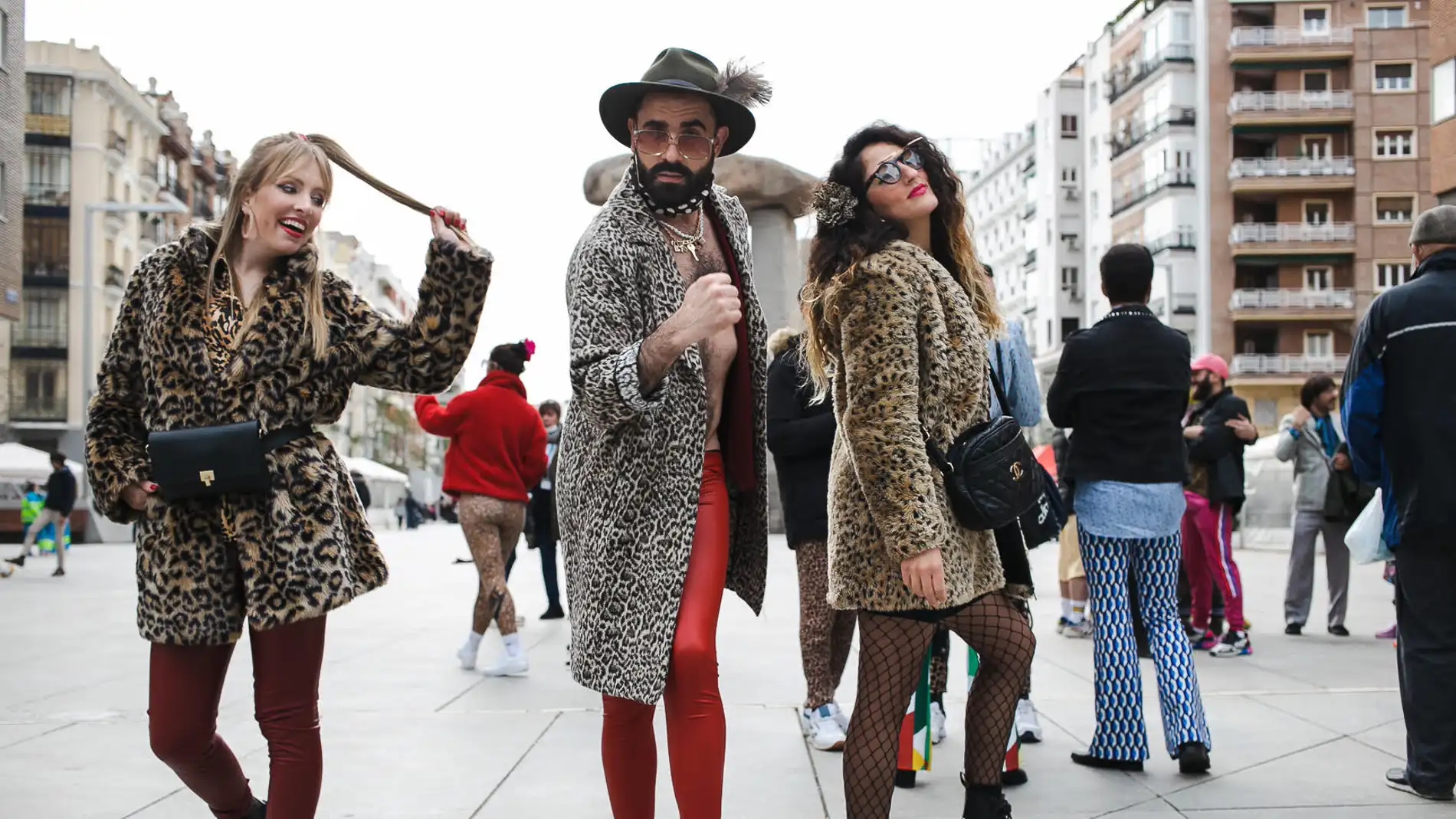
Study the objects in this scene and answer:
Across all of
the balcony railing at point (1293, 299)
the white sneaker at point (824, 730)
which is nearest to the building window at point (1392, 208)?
the balcony railing at point (1293, 299)

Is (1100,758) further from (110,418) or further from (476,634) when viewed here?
(476,634)

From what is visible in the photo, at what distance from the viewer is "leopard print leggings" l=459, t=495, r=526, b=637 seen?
8102 mm

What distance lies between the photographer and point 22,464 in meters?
34.2

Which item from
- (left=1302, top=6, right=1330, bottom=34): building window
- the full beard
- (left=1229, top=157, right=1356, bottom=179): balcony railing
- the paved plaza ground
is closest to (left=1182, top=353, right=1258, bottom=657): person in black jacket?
the paved plaza ground

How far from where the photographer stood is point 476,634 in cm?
834

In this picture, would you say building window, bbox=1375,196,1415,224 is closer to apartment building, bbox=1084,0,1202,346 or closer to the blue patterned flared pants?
apartment building, bbox=1084,0,1202,346

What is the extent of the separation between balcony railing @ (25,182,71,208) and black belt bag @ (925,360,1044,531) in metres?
62.3

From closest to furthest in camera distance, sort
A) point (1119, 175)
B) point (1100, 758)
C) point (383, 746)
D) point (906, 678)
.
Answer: point (906, 678) → point (1100, 758) → point (383, 746) → point (1119, 175)

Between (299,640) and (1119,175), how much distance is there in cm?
6810

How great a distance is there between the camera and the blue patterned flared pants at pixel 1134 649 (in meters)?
5.01

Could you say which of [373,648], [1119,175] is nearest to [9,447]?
[373,648]

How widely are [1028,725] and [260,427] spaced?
353 centimetres

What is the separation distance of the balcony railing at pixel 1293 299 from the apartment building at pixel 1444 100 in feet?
140

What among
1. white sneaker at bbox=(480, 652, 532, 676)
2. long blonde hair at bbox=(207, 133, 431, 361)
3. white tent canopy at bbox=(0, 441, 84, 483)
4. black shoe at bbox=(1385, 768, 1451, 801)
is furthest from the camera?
white tent canopy at bbox=(0, 441, 84, 483)
